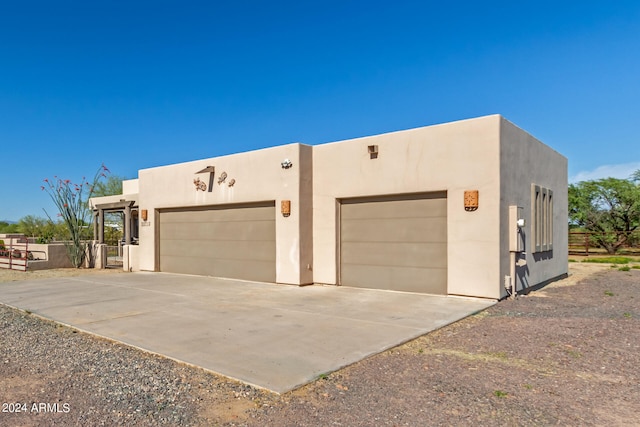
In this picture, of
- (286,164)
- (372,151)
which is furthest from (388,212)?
(286,164)

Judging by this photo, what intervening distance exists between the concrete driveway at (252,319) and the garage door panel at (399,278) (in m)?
0.34

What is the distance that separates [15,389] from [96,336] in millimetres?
2081

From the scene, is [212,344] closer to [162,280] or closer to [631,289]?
[162,280]

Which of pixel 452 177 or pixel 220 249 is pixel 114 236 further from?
pixel 452 177

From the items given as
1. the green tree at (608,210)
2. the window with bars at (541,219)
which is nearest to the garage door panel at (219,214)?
the window with bars at (541,219)

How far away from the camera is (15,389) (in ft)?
13.9

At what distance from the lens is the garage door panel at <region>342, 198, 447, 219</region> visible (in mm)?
10039

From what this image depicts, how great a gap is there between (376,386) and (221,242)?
10.4 meters

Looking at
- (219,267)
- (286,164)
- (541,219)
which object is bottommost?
(219,267)

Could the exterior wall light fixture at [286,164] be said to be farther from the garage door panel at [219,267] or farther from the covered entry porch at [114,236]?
the covered entry porch at [114,236]

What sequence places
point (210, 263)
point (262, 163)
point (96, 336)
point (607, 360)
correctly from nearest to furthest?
1. point (607, 360)
2. point (96, 336)
3. point (262, 163)
4. point (210, 263)

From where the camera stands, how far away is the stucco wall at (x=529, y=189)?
934 cm

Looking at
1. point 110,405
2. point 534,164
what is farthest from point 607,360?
point 534,164

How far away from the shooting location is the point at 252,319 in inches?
291
